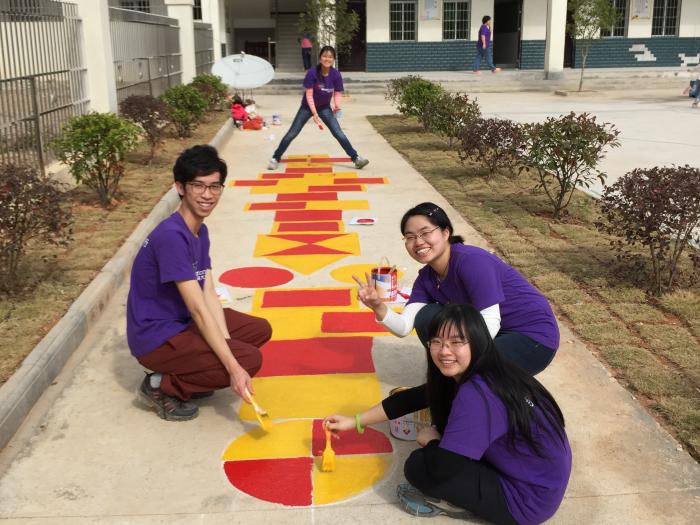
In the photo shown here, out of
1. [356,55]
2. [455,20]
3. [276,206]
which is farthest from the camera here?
[356,55]

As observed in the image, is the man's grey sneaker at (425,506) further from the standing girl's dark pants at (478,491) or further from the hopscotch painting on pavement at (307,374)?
the hopscotch painting on pavement at (307,374)

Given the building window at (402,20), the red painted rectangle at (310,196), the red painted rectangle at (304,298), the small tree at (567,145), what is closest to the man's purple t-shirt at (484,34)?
the building window at (402,20)

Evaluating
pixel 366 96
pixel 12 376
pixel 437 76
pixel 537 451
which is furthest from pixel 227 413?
pixel 437 76

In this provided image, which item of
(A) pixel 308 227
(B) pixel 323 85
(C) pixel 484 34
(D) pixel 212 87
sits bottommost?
(A) pixel 308 227

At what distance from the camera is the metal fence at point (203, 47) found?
843 inches

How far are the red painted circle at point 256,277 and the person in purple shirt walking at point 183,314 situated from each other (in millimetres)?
2066

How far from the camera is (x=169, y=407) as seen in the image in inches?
150

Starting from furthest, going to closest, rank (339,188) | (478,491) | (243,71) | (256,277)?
1. (243,71)
2. (339,188)
3. (256,277)
4. (478,491)

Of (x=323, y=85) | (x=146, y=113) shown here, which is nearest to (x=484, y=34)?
(x=323, y=85)

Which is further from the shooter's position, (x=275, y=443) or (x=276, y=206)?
(x=276, y=206)

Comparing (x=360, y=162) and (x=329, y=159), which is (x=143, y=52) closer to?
(x=329, y=159)

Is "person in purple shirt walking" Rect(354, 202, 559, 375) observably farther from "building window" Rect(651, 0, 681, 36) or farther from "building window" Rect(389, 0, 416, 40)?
"building window" Rect(651, 0, 681, 36)

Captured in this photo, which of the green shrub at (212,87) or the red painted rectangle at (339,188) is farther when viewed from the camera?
the green shrub at (212,87)

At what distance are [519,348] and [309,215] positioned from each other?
4.96 metres
